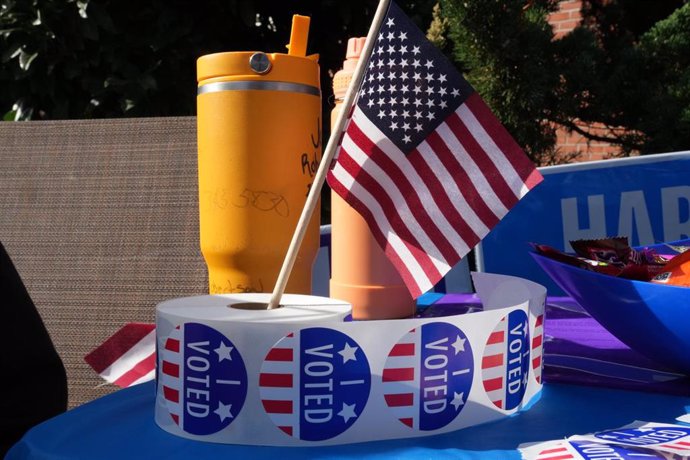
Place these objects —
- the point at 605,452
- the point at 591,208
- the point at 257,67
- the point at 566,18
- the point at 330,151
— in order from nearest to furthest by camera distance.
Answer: the point at 605,452
the point at 330,151
the point at 257,67
the point at 591,208
the point at 566,18

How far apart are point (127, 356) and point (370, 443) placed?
2.00ft

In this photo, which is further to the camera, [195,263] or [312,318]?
[195,263]

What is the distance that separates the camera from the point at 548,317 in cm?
111

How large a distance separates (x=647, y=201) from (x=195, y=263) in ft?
4.20

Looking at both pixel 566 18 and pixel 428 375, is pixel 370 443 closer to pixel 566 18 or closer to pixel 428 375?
pixel 428 375

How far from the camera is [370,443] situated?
2.01 ft

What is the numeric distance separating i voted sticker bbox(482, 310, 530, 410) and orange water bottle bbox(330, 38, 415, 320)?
222mm

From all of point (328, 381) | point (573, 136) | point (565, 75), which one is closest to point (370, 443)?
point (328, 381)

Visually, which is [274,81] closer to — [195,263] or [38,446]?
[38,446]

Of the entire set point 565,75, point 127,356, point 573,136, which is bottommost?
point 127,356

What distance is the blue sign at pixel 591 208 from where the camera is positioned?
2102mm

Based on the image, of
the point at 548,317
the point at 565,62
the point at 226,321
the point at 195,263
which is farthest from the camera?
the point at 565,62

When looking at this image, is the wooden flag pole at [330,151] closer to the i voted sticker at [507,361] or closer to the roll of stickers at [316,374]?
the roll of stickers at [316,374]

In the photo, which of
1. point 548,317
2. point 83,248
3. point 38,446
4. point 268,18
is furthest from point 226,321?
point 268,18
